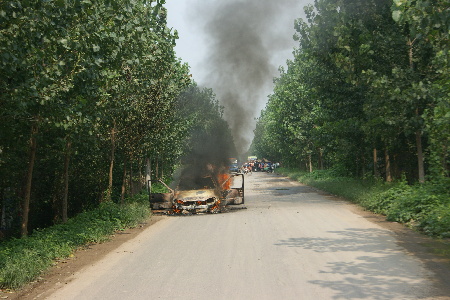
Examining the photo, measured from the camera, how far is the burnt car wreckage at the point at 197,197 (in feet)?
65.0

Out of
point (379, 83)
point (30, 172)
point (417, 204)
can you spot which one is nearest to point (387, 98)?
point (379, 83)

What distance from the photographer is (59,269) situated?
9953 mm

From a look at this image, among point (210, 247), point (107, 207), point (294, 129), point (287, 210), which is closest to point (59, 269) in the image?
point (210, 247)

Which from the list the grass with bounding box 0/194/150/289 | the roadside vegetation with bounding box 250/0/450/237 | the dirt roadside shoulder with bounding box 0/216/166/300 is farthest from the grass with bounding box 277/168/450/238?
the grass with bounding box 0/194/150/289

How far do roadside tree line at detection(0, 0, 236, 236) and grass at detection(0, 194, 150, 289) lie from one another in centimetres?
119

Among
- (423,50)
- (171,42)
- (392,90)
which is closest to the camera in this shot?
(392,90)

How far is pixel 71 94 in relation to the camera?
36.7ft

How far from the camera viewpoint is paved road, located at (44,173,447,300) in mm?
7258

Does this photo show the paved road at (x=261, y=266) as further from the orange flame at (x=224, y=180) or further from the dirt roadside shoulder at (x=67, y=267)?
the orange flame at (x=224, y=180)

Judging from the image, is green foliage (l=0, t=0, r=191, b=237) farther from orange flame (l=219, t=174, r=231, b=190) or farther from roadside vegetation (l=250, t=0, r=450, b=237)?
roadside vegetation (l=250, t=0, r=450, b=237)

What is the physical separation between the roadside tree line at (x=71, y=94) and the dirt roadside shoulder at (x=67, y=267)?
7.08 feet

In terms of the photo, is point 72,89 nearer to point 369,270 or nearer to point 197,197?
point 369,270

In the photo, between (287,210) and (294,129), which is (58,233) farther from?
(294,129)

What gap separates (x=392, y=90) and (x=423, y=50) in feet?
8.79
